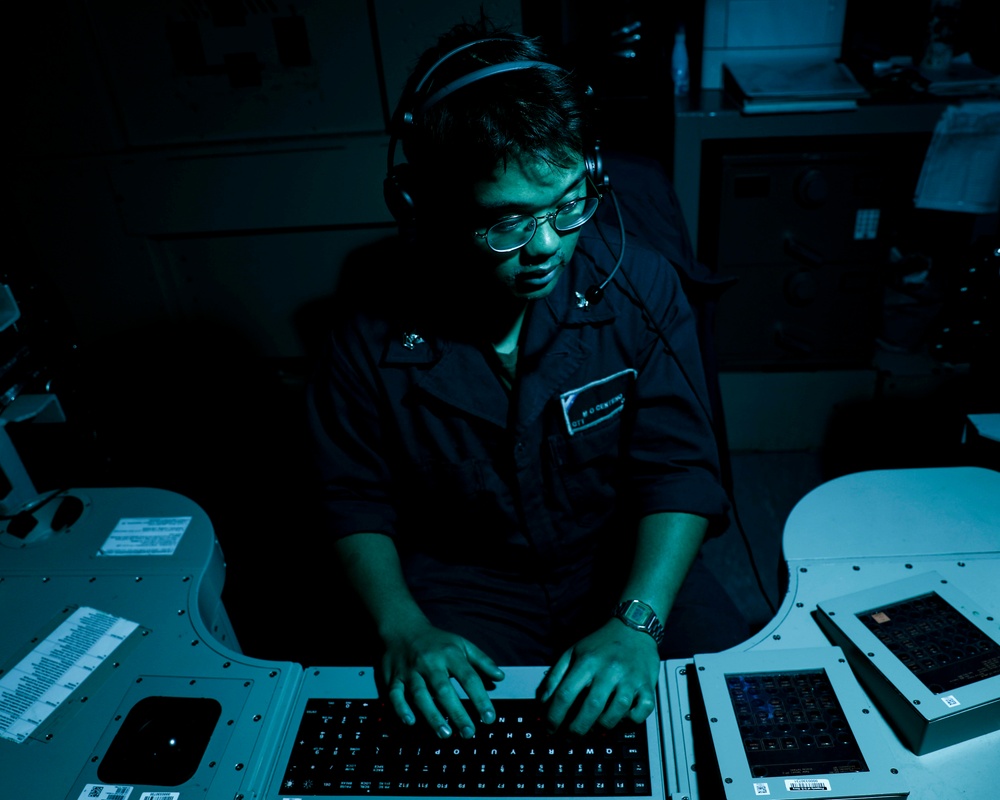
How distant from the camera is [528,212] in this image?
2.90ft

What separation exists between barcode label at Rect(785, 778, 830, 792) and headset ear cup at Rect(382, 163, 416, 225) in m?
0.79

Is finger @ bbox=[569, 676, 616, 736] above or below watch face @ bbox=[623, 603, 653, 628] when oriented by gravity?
above

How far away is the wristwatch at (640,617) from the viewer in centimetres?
91

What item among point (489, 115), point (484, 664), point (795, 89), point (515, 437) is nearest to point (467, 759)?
point (484, 664)

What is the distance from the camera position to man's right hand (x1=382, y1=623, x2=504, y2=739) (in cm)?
79

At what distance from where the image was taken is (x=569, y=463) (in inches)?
43.9

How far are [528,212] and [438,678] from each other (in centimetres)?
58

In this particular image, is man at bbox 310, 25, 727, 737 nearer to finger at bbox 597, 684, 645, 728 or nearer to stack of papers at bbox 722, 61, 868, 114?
finger at bbox 597, 684, 645, 728

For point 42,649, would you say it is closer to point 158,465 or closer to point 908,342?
point 158,465

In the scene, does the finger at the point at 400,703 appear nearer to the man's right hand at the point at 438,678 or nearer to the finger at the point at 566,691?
the man's right hand at the point at 438,678

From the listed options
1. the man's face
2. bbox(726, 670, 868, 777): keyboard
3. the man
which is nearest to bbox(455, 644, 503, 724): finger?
the man

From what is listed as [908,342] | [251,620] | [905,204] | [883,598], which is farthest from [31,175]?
[908,342]

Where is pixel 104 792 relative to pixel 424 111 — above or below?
below

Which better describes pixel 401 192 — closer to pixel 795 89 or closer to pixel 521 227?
pixel 521 227
